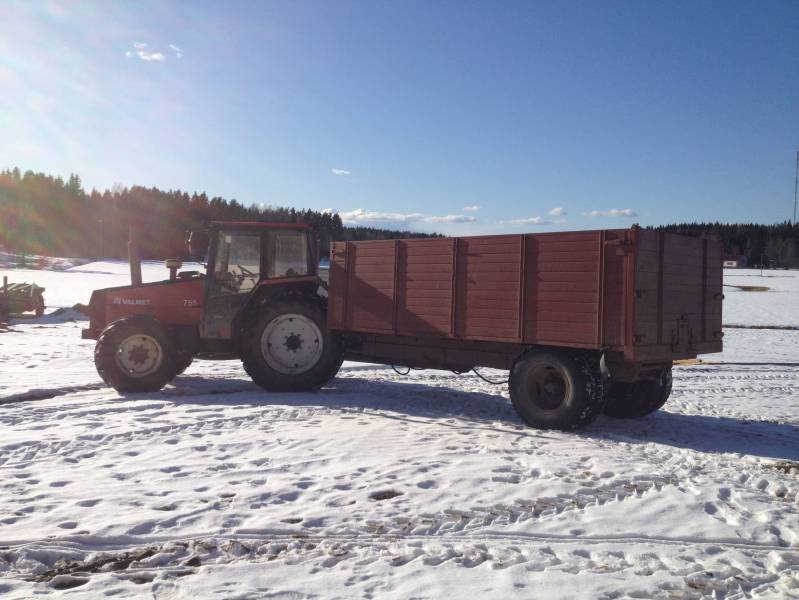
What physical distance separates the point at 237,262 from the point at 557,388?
195 inches

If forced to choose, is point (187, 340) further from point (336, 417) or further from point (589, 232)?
point (589, 232)

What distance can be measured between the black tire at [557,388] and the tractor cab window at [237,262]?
4182 mm

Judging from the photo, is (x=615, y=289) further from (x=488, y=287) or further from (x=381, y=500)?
(x=381, y=500)

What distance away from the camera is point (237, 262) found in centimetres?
970

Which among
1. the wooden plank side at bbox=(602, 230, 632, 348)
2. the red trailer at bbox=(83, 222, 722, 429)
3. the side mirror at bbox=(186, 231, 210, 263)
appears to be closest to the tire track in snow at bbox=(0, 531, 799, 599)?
the wooden plank side at bbox=(602, 230, 632, 348)

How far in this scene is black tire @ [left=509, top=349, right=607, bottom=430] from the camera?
7219mm

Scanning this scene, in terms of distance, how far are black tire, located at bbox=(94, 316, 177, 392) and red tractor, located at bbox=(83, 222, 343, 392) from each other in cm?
1

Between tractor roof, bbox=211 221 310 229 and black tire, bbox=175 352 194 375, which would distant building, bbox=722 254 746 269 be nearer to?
tractor roof, bbox=211 221 310 229

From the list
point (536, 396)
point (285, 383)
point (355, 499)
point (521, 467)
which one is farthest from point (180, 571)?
point (285, 383)

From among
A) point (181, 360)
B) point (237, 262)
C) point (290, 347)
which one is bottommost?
point (181, 360)

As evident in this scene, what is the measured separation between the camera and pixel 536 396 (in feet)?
25.1

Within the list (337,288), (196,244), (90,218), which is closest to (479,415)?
(337,288)

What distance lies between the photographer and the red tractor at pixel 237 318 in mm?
9406

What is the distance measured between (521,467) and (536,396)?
71.6 inches
